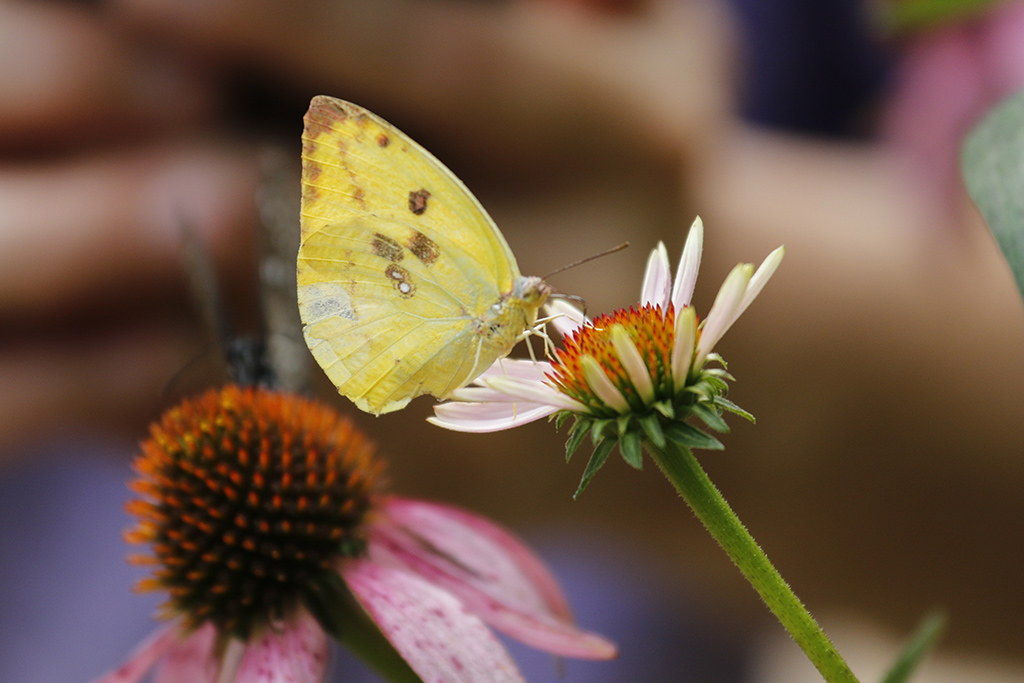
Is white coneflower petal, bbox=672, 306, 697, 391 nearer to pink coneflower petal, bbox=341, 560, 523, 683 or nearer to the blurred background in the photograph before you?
pink coneflower petal, bbox=341, 560, 523, 683

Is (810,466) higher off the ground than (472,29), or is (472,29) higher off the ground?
(472,29)

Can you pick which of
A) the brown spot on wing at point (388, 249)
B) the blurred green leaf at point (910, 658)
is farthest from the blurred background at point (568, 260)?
the blurred green leaf at point (910, 658)

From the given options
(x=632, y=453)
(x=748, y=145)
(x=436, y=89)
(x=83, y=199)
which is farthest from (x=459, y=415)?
(x=748, y=145)

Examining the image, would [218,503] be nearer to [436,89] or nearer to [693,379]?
[693,379]

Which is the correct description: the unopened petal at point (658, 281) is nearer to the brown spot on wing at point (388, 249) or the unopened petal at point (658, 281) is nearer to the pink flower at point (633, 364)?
the pink flower at point (633, 364)

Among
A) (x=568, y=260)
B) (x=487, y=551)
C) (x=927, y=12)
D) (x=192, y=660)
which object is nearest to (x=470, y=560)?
(x=487, y=551)

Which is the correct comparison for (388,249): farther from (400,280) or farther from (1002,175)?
(1002,175)

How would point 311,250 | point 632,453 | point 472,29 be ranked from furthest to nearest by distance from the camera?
point 472,29, point 311,250, point 632,453
